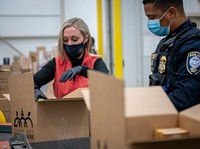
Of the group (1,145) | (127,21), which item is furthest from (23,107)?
(127,21)

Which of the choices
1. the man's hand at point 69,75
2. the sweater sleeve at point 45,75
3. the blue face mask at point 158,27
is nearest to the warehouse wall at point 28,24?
the sweater sleeve at point 45,75

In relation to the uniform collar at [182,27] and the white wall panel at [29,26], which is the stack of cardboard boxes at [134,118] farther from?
the white wall panel at [29,26]

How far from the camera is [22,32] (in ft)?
32.0

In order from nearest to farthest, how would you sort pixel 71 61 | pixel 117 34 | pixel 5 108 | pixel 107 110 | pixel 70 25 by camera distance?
pixel 107 110 < pixel 70 25 < pixel 71 61 < pixel 5 108 < pixel 117 34

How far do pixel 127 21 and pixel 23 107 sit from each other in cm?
368

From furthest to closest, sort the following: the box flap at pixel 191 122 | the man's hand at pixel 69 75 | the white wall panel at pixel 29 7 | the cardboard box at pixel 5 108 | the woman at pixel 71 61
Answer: the white wall panel at pixel 29 7
the cardboard box at pixel 5 108
the woman at pixel 71 61
the man's hand at pixel 69 75
the box flap at pixel 191 122

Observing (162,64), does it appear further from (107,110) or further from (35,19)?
(35,19)

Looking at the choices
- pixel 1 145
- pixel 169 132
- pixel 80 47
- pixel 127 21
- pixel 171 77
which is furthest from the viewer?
pixel 127 21

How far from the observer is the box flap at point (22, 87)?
54.6 inches

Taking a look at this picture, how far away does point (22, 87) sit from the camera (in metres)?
1.41

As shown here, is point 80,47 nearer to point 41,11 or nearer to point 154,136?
point 154,136

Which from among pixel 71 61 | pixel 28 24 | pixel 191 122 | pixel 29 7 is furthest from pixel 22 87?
pixel 29 7

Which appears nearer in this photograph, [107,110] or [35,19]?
[107,110]

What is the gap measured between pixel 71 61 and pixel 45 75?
18 cm
